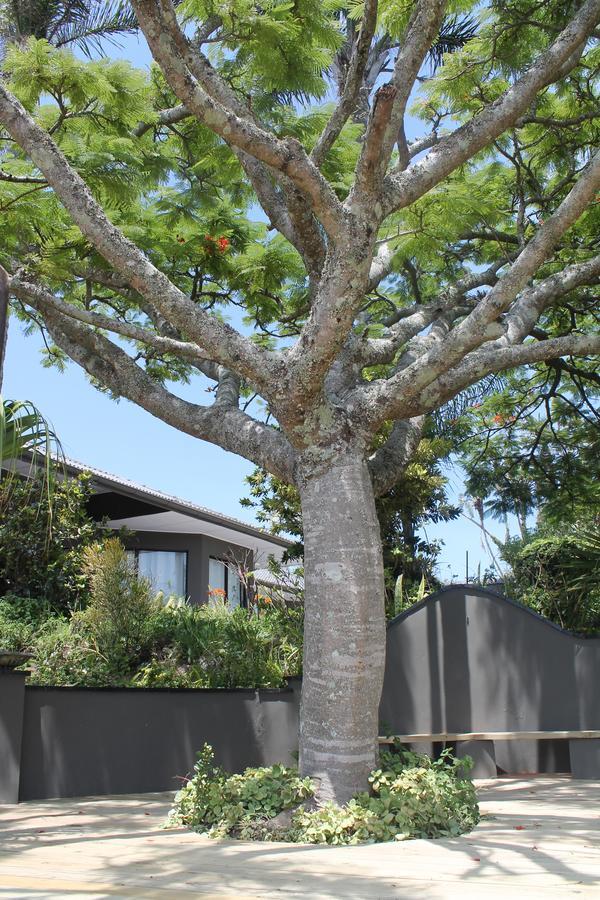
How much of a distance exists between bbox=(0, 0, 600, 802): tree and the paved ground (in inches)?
39.9

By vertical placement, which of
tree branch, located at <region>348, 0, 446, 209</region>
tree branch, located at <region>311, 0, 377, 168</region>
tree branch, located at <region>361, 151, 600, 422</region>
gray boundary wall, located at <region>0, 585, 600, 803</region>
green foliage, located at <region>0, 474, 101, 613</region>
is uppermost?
tree branch, located at <region>311, 0, 377, 168</region>

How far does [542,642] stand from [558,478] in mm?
3827

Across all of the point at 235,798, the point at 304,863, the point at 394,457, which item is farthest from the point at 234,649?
the point at 304,863

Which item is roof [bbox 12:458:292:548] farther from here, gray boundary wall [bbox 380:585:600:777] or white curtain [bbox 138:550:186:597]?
gray boundary wall [bbox 380:585:600:777]

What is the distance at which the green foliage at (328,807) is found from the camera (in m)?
5.27

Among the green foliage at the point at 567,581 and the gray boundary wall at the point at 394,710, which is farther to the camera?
the green foliage at the point at 567,581

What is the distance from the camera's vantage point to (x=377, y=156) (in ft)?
19.3

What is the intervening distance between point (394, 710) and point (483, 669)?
1171 mm

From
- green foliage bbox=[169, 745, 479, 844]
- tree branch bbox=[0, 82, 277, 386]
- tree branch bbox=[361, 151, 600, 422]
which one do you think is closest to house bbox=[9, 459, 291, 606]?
tree branch bbox=[0, 82, 277, 386]

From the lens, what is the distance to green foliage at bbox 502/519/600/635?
1059 cm

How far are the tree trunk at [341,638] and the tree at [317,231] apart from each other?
0.02 metres

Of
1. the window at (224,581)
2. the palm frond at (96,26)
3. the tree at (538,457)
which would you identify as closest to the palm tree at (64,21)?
the palm frond at (96,26)

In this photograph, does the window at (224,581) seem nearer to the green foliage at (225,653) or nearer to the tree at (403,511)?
the tree at (403,511)

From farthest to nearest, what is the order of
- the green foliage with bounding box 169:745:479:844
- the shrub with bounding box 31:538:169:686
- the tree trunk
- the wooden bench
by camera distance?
the shrub with bounding box 31:538:169:686, the wooden bench, the tree trunk, the green foliage with bounding box 169:745:479:844
